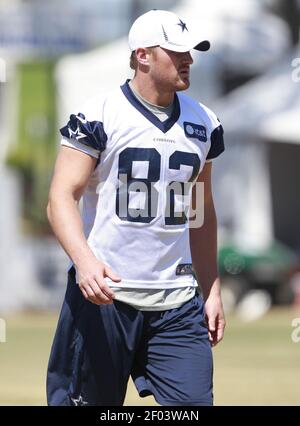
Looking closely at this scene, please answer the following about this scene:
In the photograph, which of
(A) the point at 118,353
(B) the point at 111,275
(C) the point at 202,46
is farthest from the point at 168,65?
(A) the point at 118,353

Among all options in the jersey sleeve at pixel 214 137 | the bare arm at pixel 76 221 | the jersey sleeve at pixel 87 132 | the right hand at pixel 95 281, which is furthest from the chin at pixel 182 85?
the right hand at pixel 95 281

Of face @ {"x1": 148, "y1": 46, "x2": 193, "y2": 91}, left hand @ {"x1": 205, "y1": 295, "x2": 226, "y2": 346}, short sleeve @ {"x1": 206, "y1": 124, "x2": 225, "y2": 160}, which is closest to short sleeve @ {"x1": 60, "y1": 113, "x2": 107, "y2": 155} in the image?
face @ {"x1": 148, "y1": 46, "x2": 193, "y2": 91}

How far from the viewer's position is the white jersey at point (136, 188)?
584 centimetres

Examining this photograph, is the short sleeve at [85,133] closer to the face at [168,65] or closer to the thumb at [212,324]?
the face at [168,65]

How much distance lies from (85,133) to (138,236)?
553 millimetres

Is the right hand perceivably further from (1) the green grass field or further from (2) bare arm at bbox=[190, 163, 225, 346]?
(1) the green grass field

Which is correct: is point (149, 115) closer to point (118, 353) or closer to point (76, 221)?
point (76, 221)

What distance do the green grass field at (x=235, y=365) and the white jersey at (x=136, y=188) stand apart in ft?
11.6

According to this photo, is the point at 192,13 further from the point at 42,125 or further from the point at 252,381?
the point at 252,381

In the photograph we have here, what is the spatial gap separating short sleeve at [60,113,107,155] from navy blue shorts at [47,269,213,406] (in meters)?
0.64

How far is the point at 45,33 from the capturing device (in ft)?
83.1

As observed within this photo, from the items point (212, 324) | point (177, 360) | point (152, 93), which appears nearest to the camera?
point (177, 360)

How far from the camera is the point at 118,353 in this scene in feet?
19.3

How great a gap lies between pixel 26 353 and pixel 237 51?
12.7 m
